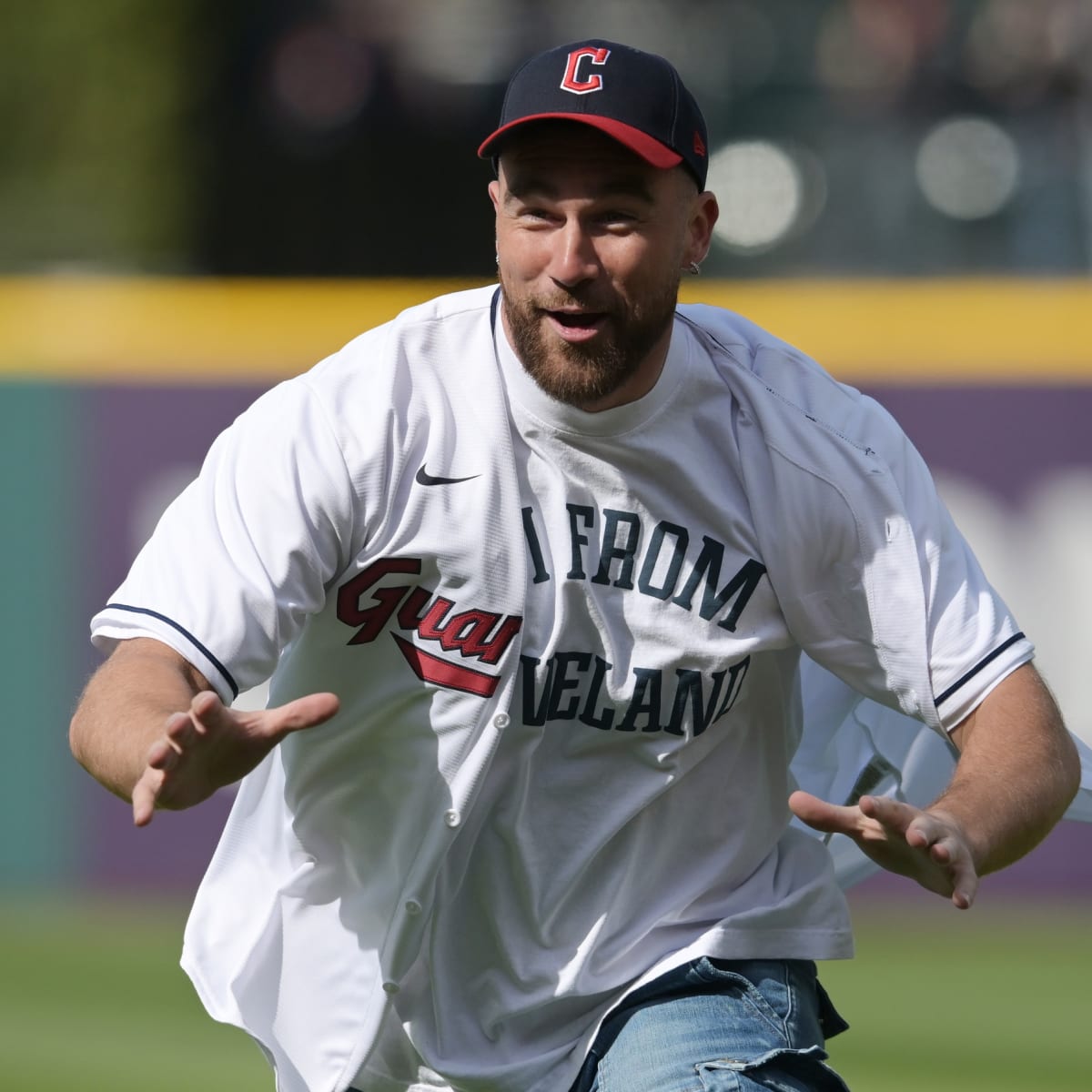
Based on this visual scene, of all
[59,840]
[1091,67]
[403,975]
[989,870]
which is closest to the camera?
[989,870]

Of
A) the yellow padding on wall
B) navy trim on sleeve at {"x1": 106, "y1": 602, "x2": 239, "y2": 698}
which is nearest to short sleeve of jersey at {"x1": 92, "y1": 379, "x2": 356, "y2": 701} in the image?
navy trim on sleeve at {"x1": 106, "y1": 602, "x2": 239, "y2": 698}

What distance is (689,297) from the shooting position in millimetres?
8836

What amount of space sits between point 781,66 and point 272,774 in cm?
750

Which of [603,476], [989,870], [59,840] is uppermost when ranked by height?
[603,476]

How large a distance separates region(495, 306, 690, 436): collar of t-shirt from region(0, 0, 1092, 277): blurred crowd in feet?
21.8

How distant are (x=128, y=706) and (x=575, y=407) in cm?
96

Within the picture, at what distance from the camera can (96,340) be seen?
329 inches

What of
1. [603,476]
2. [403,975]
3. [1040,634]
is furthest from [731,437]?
[1040,634]

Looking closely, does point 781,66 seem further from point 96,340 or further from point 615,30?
point 96,340

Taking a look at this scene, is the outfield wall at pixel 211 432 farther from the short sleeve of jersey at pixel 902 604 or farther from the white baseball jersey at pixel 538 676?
the short sleeve of jersey at pixel 902 604

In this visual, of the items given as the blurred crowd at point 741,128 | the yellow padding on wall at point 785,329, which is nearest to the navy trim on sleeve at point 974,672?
the yellow padding on wall at point 785,329

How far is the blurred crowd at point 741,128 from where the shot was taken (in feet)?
32.5

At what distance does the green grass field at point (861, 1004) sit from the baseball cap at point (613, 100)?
3343mm

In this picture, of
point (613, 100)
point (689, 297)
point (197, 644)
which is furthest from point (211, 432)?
point (197, 644)
